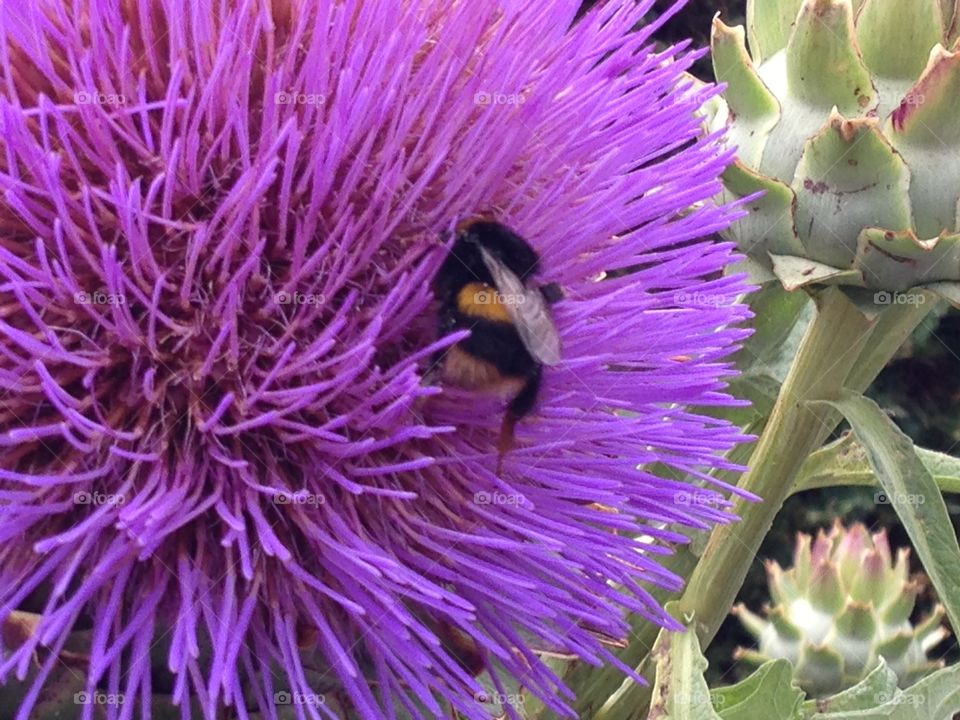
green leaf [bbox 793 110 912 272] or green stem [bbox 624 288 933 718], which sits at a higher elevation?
green leaf [bbox 793 110 912 272]

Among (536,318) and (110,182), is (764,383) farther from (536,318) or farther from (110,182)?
(110,182)

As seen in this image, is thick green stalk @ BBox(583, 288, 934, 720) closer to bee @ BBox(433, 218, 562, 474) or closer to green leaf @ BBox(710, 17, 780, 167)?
green leaf @ BBox(710, 17, 780, 167)

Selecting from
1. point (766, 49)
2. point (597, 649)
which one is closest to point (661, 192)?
point (766, 49)

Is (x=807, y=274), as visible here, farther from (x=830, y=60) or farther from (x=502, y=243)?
(x=502, y=243)

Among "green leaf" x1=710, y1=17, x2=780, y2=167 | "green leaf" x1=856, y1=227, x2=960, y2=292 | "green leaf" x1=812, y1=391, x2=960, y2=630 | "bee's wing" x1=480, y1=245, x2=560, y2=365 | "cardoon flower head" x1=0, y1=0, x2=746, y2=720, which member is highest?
"green leaf" x1=710, y1=17, x2=780, y2=167

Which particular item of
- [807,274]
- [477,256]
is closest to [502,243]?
[477,256]

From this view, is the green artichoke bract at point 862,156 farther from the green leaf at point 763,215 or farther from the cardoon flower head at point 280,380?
the cardoon flower head at point 280,380

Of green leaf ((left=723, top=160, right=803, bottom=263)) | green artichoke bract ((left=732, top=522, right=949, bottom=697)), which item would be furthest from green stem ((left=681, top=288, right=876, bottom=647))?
green artichoke bract ((left=732, top=522, right=949, bottom=697))
